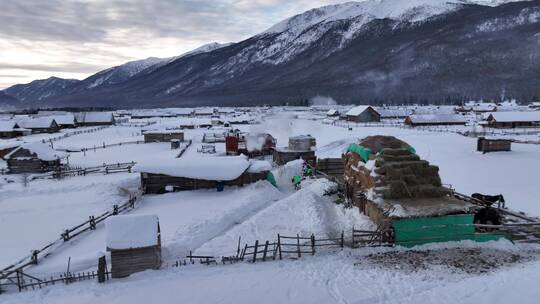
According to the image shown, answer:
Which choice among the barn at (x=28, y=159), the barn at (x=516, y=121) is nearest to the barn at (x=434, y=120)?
the barn at (x=516, y=121)

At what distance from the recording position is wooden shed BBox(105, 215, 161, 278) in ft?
48.3

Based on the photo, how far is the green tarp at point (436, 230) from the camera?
1691 cm

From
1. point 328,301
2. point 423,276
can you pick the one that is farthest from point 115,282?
point 423,276

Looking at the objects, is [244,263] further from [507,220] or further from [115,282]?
[507,220]

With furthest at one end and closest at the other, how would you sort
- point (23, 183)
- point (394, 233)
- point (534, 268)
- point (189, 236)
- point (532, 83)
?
point (532, 83), point (23, 183), point (189, 236), point (394, 233), point (534, 268)

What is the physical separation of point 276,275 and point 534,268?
8.90 m

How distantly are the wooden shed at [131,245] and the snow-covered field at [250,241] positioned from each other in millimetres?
511

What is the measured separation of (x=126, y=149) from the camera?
49250 mm

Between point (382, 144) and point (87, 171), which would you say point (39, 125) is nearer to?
point (87, 171)

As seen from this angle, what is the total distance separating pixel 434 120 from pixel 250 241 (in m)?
63.7

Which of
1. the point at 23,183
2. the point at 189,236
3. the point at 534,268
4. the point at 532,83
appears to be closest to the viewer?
the point at 534,268

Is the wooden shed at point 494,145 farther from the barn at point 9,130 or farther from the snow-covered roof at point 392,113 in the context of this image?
the barn at point 9,130

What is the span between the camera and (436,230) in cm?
1702

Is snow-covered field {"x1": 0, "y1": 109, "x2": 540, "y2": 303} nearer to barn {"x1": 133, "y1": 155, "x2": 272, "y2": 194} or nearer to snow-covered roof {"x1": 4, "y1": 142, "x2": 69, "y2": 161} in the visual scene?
barn {"x1": 133, "y1": 155, "x2": 272, "y2": 194}
